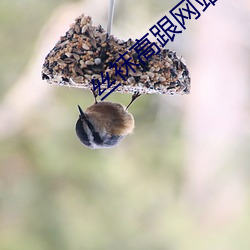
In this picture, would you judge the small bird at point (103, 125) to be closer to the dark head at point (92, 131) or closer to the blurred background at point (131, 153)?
the dark head at point (92, 131)

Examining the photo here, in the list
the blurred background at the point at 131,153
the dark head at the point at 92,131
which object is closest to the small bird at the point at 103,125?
the dark head at the point at 92,131

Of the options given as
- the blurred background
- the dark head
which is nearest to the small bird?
the dark head

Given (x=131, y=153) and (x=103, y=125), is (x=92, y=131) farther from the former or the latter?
(x=131, y=153)


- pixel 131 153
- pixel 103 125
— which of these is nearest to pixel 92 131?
pixel 103 125

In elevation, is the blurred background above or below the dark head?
above

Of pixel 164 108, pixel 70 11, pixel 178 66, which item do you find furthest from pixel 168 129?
pixel 178 66

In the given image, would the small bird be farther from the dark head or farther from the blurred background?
the blurred background

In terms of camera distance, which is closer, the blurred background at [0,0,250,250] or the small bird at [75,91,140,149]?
the small bird at [75,91,140,149]
